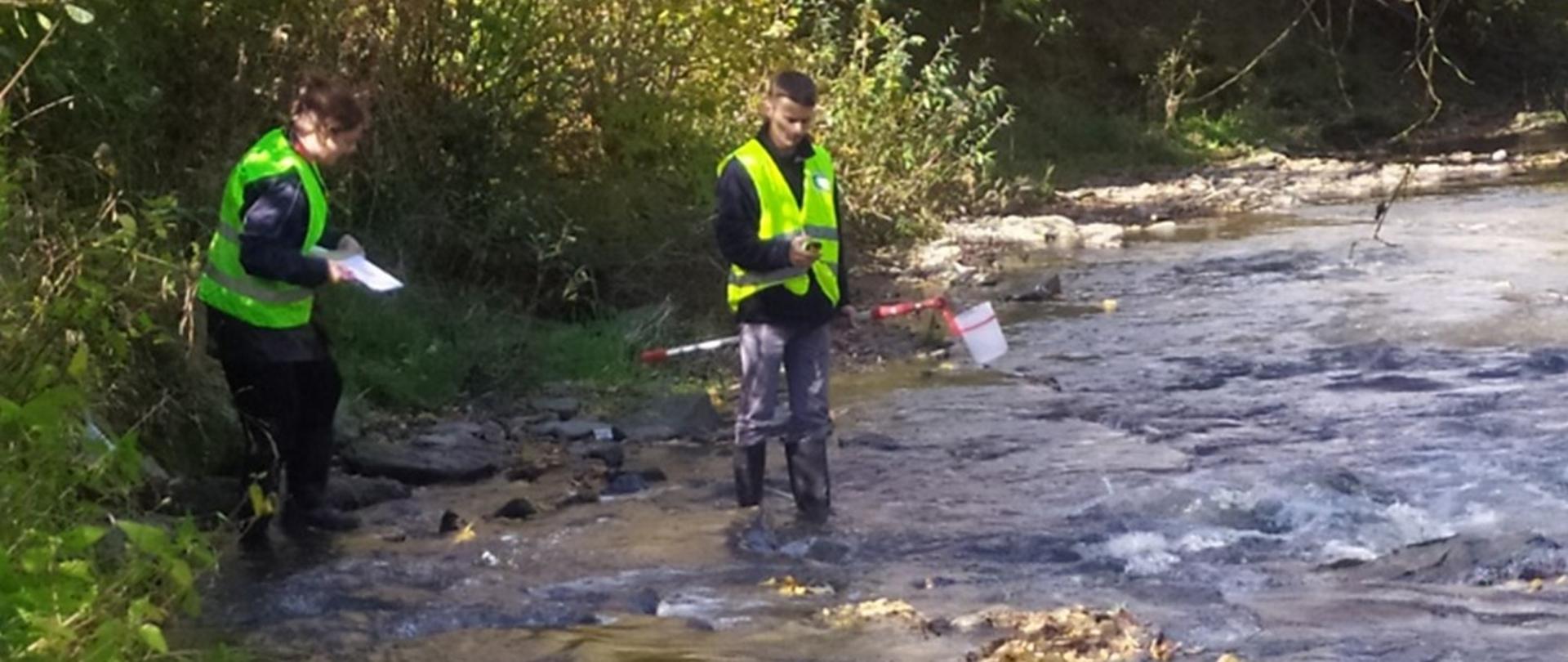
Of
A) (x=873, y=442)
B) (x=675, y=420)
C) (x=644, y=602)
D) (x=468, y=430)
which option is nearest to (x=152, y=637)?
(x=644, y=602)

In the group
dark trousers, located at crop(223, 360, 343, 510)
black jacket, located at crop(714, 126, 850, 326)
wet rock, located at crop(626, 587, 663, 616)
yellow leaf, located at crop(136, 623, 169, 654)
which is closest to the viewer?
yellow leaf, located at crop(136, 623, 169, 654)

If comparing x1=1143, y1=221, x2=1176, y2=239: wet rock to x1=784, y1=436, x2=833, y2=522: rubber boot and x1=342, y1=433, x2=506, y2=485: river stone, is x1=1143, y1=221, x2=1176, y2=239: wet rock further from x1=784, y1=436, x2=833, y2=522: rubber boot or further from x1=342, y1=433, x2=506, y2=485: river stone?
x1=784, y1=436, x2=833, y2=522: rubber boot

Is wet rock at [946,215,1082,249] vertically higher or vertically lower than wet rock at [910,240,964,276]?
lower

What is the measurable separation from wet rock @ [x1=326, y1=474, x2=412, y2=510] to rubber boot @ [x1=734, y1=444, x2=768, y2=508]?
1.41m

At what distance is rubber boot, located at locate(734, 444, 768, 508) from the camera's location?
8.59 m

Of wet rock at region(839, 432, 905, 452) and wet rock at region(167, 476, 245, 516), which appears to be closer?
wet rock at region(167, 476, 245, 516)

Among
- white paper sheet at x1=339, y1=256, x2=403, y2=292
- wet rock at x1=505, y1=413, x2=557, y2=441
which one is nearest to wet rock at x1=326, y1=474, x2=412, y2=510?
wet rock at x1=505, y1=413, x2=557, y2=441

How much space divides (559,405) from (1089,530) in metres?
3.43

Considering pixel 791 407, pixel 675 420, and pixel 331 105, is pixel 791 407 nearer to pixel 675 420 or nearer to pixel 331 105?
pixel 331 105

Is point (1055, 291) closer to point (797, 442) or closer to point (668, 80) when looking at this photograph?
point (668, 80)

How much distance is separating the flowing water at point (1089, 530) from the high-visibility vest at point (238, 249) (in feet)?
2.81

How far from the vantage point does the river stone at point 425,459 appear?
946 cm

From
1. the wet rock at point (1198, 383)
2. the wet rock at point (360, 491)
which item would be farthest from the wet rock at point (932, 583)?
the wet rock at point (1198, 383)

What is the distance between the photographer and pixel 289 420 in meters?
7.90
